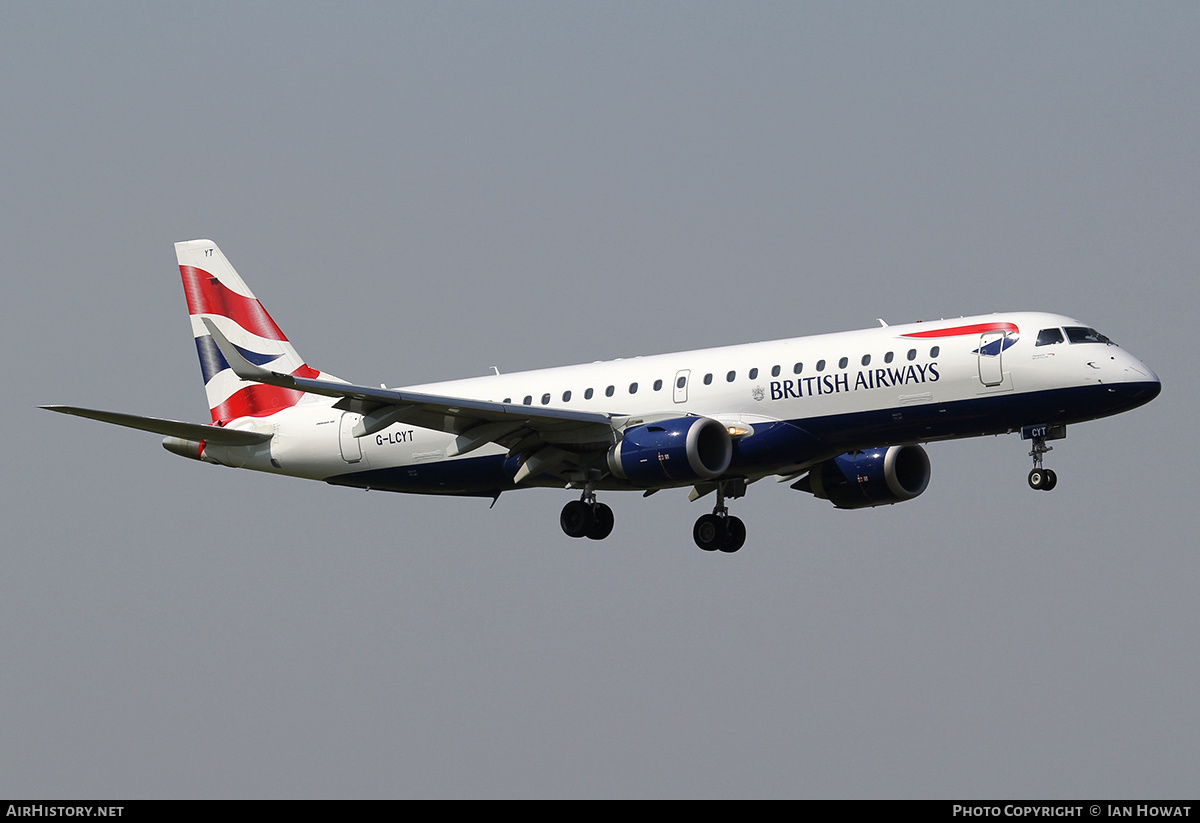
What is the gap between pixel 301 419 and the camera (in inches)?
1783

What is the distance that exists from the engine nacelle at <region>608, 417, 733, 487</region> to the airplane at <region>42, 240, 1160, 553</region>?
45mm

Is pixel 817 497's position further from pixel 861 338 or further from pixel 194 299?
pixel 194 299

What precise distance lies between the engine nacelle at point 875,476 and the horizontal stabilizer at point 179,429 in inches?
586

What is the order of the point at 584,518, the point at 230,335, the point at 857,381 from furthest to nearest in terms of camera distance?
1. the point at 230,335
2. the point at 584,518
3. the point at 857,381

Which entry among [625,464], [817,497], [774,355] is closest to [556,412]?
[625,464]

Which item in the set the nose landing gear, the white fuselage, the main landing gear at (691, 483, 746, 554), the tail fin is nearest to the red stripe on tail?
the tail fin

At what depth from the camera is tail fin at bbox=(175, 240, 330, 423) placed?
46875 millimetres

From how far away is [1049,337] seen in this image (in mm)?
36844

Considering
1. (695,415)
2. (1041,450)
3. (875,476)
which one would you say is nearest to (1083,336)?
(1041,450)

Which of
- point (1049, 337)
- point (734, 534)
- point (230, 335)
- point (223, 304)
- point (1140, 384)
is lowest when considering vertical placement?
point (734, 534)

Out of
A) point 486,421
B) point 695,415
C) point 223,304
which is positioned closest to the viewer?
point 695,415

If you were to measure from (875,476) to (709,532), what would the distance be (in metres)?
4.51

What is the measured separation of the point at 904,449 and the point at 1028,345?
7019mm

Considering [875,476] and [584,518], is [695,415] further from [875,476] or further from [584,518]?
[875,476]
